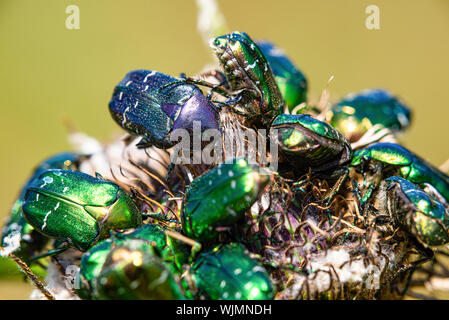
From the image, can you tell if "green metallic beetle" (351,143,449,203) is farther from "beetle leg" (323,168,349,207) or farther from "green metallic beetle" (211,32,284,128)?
"green metallic beetle" (211,32,284,128)

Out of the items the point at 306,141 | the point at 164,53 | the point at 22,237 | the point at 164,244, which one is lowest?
the point at 22,237

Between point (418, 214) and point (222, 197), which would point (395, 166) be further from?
point (222, 197)

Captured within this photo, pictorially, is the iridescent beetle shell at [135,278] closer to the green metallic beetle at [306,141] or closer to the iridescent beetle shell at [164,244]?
the iridescent beetle shell at [164,244]

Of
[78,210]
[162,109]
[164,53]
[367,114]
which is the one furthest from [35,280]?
[164,53]

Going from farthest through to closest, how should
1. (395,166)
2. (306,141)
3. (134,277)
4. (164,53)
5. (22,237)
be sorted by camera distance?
(164,53) → (22,237) → (395,166) → (306,141) → (134,277)

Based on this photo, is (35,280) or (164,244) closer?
(164,244)

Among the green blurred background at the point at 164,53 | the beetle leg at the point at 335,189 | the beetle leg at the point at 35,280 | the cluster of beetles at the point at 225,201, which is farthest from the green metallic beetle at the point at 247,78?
the green blurred background at the point at 164,53
